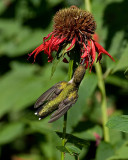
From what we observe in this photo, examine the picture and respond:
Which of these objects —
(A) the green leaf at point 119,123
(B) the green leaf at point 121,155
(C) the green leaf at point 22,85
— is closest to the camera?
(A) the green leaf at point 119,123

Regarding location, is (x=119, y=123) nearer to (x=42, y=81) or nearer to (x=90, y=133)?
(x=90, y=133)

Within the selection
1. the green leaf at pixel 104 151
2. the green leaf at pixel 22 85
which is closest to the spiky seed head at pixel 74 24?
the green leaf at pixel 104 151

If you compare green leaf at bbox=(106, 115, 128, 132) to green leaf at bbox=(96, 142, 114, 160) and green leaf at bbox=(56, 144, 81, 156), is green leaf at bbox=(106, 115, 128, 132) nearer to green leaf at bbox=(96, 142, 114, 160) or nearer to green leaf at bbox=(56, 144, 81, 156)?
green leaf at bbox=(56, 144, 81, 156)

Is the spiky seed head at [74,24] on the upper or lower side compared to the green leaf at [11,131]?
upper

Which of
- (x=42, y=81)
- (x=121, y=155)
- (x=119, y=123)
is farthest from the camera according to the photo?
(x=42, y=81)

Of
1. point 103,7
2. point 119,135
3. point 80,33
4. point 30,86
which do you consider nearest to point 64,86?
point 80,33

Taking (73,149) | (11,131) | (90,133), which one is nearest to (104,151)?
(90,133)

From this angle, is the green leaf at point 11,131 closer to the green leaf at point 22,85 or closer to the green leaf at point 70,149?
the green leaf at point 22,85

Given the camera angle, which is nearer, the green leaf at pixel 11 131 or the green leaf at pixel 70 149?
the green leaf at pixel 70 149
